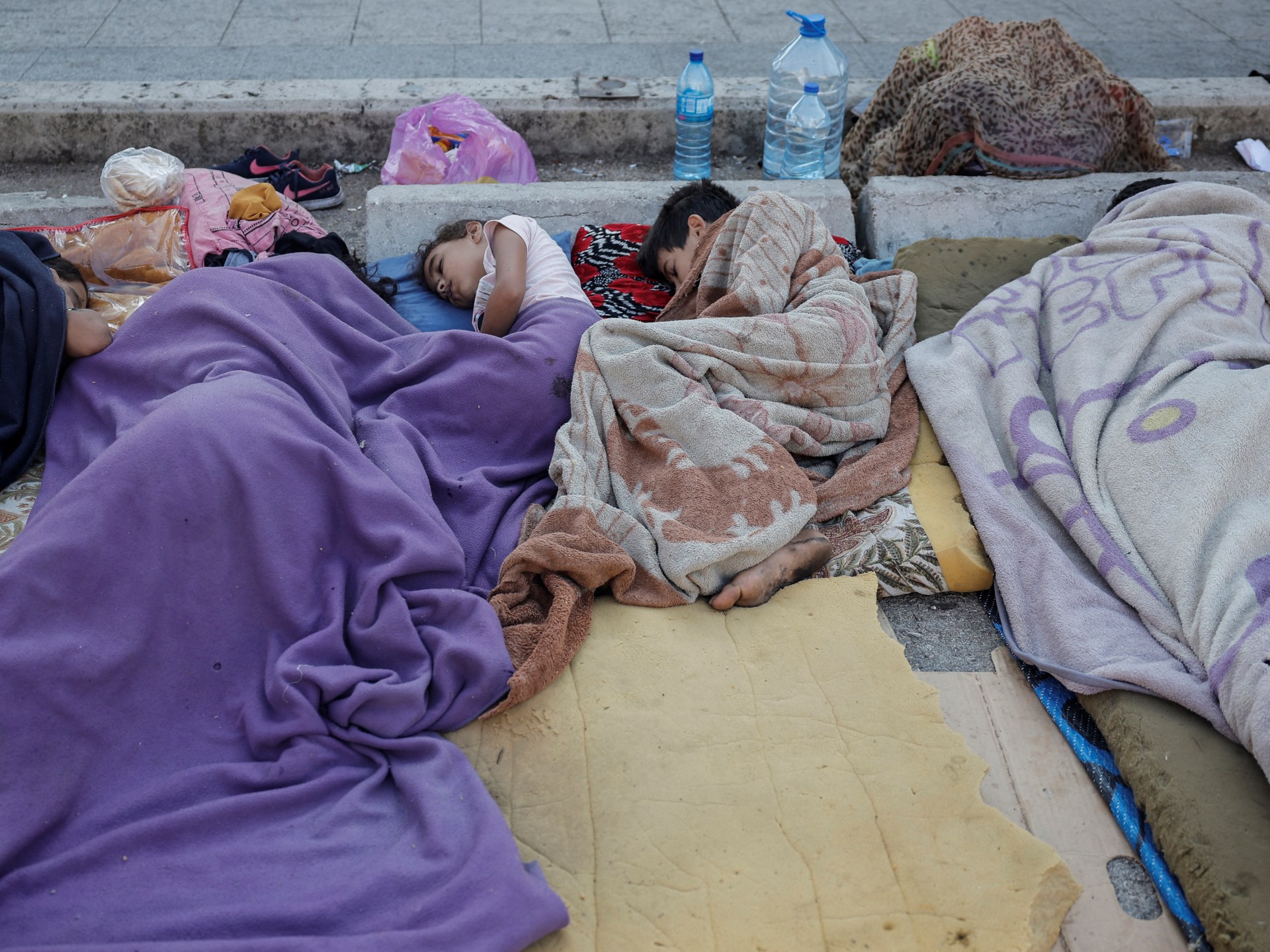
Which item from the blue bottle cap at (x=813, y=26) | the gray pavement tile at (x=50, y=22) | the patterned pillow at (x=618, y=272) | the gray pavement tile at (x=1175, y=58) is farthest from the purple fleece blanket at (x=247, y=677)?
the gray pavement tile at (x=1175, y=58)

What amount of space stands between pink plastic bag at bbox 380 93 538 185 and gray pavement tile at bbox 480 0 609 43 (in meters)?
1.76

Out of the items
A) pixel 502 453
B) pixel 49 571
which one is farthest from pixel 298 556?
pixel 502 453

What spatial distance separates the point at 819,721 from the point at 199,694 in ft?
3.94

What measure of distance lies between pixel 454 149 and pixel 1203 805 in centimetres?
339

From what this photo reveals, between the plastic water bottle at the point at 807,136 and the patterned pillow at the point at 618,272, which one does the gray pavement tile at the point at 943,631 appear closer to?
the patterned pillow at the point at 618,272

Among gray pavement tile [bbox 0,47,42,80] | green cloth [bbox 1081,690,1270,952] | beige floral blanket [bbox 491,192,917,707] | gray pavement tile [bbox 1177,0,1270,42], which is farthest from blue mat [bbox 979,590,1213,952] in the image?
gray pavement tile [bbox 1177,0,1270,42]

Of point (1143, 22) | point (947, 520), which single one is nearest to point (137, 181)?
point (947, 520)

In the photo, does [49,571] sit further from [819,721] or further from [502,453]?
[819,721]

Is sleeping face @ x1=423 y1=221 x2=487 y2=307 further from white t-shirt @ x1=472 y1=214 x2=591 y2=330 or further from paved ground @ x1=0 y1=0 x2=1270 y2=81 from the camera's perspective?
paved ground @ x1=0 y1=0 x2=1270 y2=81

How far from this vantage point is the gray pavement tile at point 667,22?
5562 mm

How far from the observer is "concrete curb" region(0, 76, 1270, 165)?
412cm

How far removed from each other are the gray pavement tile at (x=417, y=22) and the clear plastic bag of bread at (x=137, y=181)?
8.11 ft

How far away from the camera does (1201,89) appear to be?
14.5ft

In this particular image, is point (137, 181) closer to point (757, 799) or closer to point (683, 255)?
point (683, 255)
